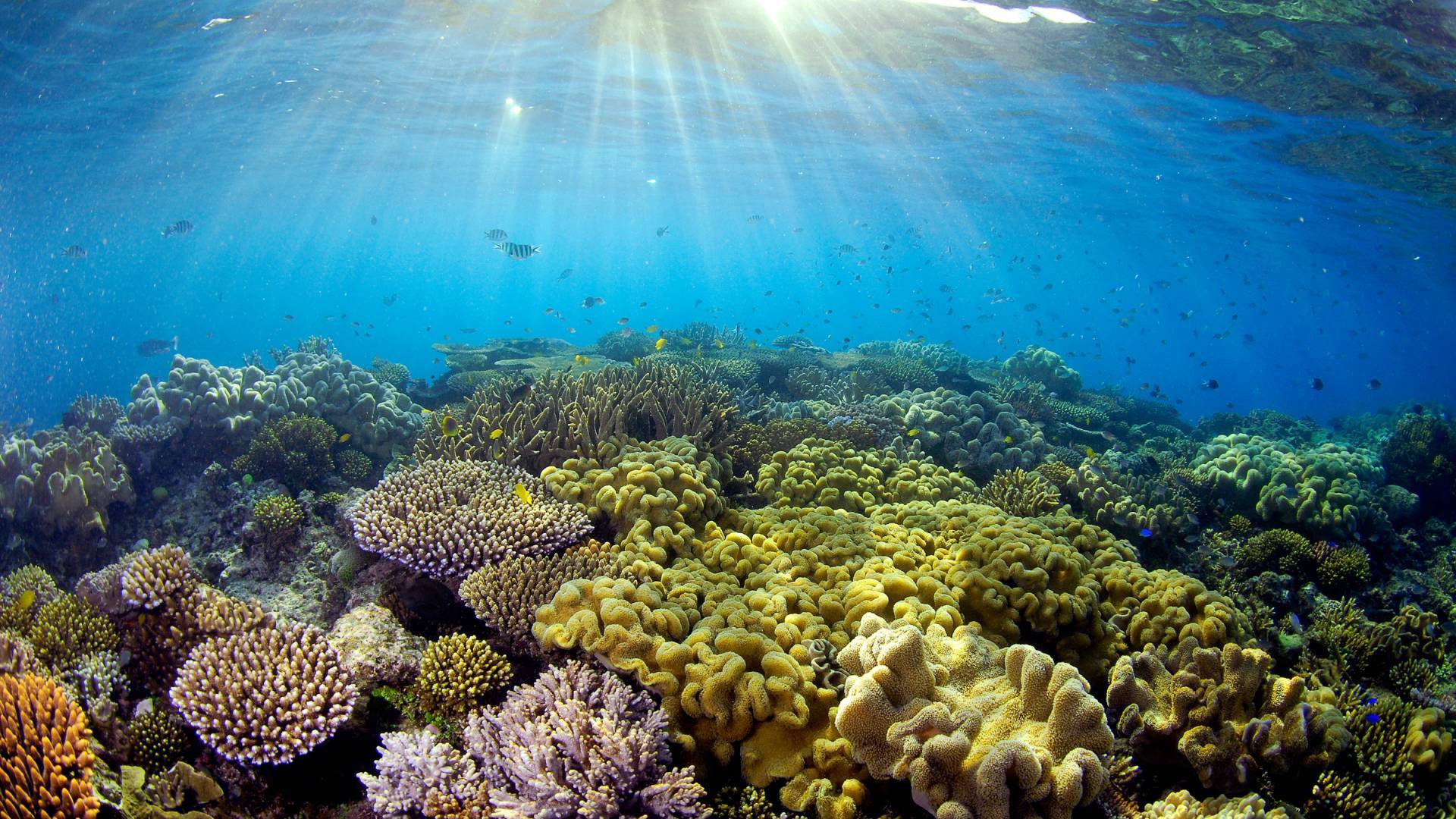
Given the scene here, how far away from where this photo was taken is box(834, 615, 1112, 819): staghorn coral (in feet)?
10.3

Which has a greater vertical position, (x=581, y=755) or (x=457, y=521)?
(x=457, y=521)

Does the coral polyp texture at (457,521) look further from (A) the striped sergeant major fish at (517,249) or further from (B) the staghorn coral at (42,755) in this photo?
(A) the striped sergeant major fish at (517,249)

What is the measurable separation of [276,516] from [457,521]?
11.5 feet

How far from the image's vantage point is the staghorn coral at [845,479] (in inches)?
284

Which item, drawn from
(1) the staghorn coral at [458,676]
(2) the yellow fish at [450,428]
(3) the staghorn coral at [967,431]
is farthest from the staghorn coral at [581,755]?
(3) the staghorn coral at [967,431]

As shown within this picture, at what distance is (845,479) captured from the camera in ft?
24.2

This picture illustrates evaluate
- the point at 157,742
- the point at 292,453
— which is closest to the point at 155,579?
the point at 157,742

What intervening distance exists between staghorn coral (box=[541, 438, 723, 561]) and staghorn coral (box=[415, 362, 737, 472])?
658 millimetres

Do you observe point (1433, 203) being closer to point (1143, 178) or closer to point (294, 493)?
point (1143, 178)

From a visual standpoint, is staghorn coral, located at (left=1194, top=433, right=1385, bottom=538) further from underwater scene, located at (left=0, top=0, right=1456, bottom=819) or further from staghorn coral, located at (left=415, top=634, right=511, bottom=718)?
staghorn coral, located at (left=415, top=634, right=511, bottom=718)

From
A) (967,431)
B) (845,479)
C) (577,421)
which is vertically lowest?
(967,431)

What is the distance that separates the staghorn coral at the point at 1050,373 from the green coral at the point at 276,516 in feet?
60.8

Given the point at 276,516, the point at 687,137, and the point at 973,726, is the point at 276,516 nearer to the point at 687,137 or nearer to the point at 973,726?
the point at 973,726

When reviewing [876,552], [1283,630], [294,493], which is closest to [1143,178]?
[1283,630]
